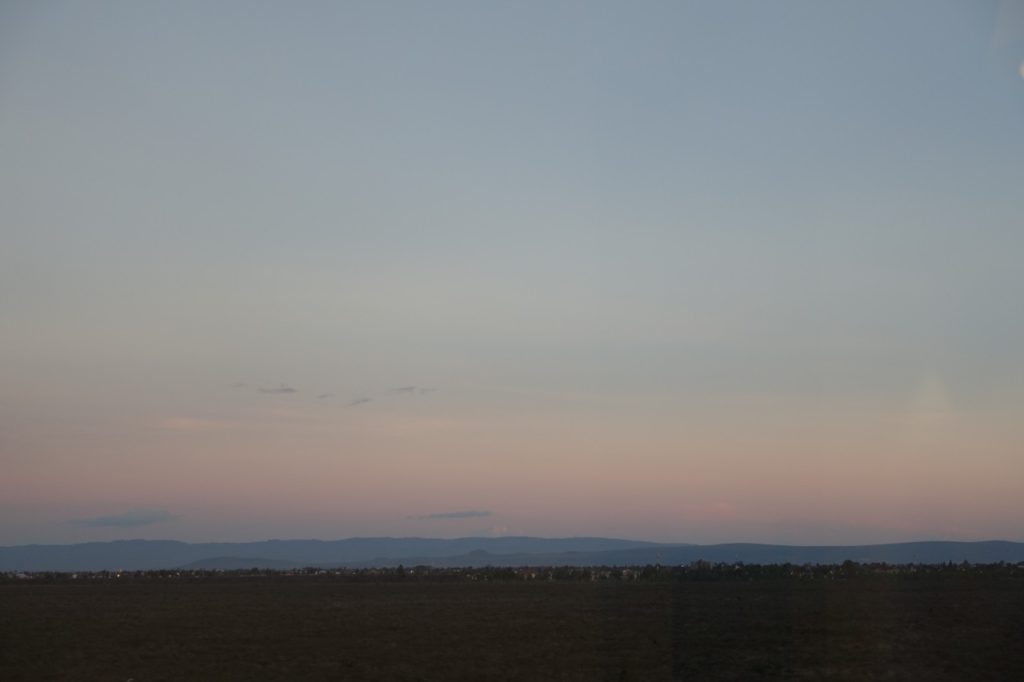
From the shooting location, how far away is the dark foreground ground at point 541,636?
2817 centimetres

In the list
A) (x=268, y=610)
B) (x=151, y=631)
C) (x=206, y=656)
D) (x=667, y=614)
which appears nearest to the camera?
(x=206, y=656)

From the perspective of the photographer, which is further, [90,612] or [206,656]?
[90,612]

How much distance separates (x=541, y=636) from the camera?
34.2 metres

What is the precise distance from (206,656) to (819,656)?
1628 centimetres

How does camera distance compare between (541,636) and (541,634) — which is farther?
(541,634)

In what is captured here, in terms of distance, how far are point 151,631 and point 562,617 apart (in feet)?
45.2

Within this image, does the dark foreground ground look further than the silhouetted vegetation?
No

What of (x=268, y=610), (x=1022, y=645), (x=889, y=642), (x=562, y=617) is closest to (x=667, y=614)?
(x=562, y=617)

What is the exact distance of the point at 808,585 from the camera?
57562mm

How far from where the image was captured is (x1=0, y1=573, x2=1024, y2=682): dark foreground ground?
28172mm

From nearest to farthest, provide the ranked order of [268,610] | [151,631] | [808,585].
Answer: [151,631]
[268,610]
[808,585]

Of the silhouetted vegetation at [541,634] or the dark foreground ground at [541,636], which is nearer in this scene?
the dark foreground ground at [541,636]

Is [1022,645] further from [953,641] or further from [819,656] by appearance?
[819,656]

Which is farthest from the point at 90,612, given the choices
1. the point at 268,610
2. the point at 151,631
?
the point at 151,631
